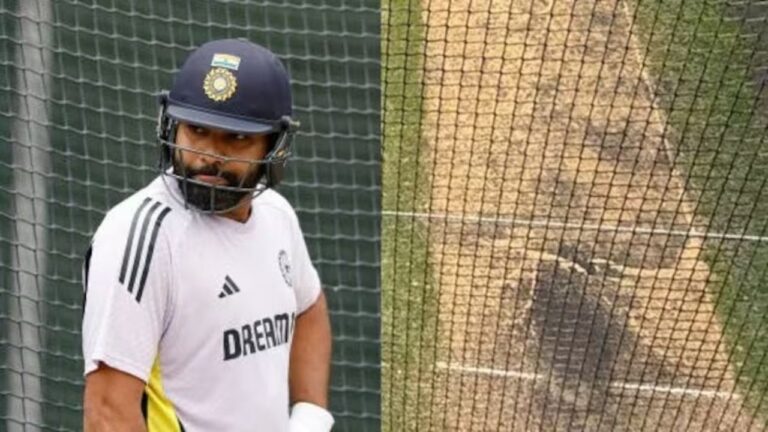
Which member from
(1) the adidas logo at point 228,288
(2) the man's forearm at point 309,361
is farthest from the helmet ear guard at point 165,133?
(2) the man's forearm at point 309,361

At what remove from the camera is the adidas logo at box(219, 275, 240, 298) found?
2715 mm

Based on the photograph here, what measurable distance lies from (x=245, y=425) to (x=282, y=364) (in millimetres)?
161

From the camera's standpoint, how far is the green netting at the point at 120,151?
484 cm

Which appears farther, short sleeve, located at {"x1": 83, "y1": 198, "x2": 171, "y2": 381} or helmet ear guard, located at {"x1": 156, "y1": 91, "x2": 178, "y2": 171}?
helmet ear guard, located at {"x1": 156, "y1": 91, "x2": 178, "y2": 171}

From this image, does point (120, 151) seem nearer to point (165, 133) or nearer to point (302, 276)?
point (302, 276)

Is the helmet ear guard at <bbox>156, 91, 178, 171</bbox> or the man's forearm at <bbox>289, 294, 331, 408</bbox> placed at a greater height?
the helmet ear guard at <bbox>156, 91, 178, 171</bbox>

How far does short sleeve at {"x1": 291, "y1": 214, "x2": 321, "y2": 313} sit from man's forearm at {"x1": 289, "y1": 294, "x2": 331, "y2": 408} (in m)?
0.04

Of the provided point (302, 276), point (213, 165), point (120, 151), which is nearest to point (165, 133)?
point (213, 165)

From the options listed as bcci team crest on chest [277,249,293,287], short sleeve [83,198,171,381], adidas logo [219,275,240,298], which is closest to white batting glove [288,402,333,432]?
bcci team crest on chest [277,249,293,287]

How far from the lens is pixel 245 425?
2822 millimetres

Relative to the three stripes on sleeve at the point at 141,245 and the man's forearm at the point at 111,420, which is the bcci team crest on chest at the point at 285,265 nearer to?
the three stripes on sleeve at the point at 141,245

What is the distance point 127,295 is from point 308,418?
0.76 metres

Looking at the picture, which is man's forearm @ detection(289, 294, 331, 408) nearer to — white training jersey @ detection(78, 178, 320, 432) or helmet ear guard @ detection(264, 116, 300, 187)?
white training jersey @ detection(78, 178, 320, 432)

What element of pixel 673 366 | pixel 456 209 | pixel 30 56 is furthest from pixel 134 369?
pixel 456 209
